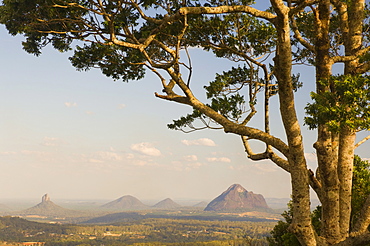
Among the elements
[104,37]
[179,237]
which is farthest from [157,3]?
[179,237]

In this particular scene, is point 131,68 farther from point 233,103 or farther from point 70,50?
point 233,103

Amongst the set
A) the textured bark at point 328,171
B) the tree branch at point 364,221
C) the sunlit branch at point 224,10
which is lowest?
the tree branch at point 364,221

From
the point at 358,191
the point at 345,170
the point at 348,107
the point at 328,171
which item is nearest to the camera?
the point at 348,107

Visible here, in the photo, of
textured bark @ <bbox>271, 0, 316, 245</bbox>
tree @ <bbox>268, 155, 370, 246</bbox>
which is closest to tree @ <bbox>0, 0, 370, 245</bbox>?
textured bark @ <bbox>271, 0, 316, 245</bbox>

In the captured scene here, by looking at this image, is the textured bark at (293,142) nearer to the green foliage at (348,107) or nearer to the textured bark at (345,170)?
the green foliage at (348,107)

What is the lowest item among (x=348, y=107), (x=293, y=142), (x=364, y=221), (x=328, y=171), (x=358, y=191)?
(x=364, y=221)

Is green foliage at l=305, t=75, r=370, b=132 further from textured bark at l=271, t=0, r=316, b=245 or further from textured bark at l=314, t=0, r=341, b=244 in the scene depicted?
textured bark at l=314, t=0, r=341, b=244

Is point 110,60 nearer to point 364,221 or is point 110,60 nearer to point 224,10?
point 224,10

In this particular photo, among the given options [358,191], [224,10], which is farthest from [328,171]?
[358,191]

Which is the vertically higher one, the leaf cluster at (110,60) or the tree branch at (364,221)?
the leaf cluster at (110,60)

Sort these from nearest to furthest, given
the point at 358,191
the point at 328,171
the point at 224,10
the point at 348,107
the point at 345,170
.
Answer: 1. the point at 348,107
2. the point at 224,10
3. the point at 328,171
4. the point at 345,170
5. the point at 358,191

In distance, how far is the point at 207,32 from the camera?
8594 mm

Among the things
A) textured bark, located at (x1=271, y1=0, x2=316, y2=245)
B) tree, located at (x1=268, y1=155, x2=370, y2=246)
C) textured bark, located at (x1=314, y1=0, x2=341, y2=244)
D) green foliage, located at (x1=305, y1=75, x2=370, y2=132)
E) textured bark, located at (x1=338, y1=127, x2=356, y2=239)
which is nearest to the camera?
green foliage, located at (x1=305, y1=75, x2=370, y2=132)

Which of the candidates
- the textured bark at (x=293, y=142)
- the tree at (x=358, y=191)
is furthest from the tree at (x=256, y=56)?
the tree at (x=358, y=191)
